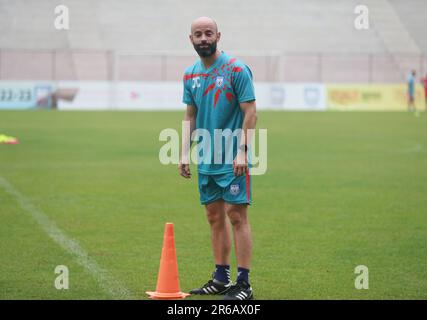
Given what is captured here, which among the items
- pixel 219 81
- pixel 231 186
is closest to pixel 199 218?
pixel 231 186

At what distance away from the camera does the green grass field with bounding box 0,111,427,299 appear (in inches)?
316

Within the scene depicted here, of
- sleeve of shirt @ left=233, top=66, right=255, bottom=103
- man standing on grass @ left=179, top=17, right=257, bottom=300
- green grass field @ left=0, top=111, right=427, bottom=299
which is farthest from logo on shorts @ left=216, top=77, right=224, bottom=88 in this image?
green grass field @ left=0, top=111, right=427, bottom=299

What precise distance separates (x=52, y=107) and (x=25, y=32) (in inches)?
303

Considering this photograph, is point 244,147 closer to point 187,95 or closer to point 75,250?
point 187,95

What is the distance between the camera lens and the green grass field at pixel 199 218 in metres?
8.03

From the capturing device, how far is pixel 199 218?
39.1 ft

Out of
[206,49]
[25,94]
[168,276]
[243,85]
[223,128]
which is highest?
[25,94]

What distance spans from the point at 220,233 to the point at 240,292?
26.4 inches

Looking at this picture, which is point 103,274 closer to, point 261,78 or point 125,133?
point 125,133

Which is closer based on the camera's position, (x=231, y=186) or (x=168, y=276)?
(x=168, y=276)

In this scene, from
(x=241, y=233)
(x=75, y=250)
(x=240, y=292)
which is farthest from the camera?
(x=75, y=250)

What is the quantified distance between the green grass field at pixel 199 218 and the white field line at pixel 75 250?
0.11 feet

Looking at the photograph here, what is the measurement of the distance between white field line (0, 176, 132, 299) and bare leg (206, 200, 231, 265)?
2.67ft

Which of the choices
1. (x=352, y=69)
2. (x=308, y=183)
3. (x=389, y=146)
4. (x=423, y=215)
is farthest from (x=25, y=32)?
(x=423, y=215)
